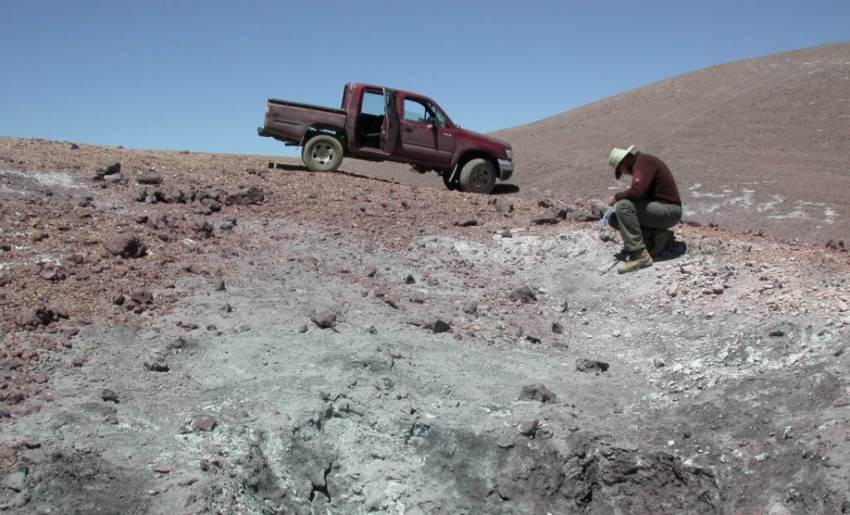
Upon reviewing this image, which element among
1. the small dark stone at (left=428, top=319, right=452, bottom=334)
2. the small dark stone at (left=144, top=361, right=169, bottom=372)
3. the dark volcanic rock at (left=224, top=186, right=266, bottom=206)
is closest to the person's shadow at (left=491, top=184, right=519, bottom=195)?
the dark volcanic rock at (left=224, top=186, right=266, bottom=206)

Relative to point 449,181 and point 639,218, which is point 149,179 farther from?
point 639,218

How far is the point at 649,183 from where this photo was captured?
29.0 ft

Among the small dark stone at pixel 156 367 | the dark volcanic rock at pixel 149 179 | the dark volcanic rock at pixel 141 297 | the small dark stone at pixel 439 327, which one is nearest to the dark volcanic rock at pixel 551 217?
the small dark stone at pixel 439 327

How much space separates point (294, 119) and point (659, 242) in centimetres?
707

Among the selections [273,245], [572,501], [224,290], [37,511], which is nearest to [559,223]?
[273,245]

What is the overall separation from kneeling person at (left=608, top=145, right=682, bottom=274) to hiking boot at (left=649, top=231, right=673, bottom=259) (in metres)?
0.14

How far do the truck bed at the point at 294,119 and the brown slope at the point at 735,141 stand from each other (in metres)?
5.33

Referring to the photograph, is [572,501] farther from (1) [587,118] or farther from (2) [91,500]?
(1) [587,118]

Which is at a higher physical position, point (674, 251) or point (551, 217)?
point (551, 217)

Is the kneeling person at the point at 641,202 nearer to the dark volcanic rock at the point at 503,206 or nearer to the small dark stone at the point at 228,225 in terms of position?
the dark volcanic rock at the point at 503,206

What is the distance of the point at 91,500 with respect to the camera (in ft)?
16.3

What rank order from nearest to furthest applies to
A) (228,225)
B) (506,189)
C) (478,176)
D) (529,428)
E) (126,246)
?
(529,428) → (126,246) → (228,225) → (478,176) → (506,189)

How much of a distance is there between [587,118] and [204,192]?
19521 millimetres

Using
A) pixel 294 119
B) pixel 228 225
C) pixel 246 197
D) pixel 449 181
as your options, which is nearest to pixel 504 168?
pixel 449 181
